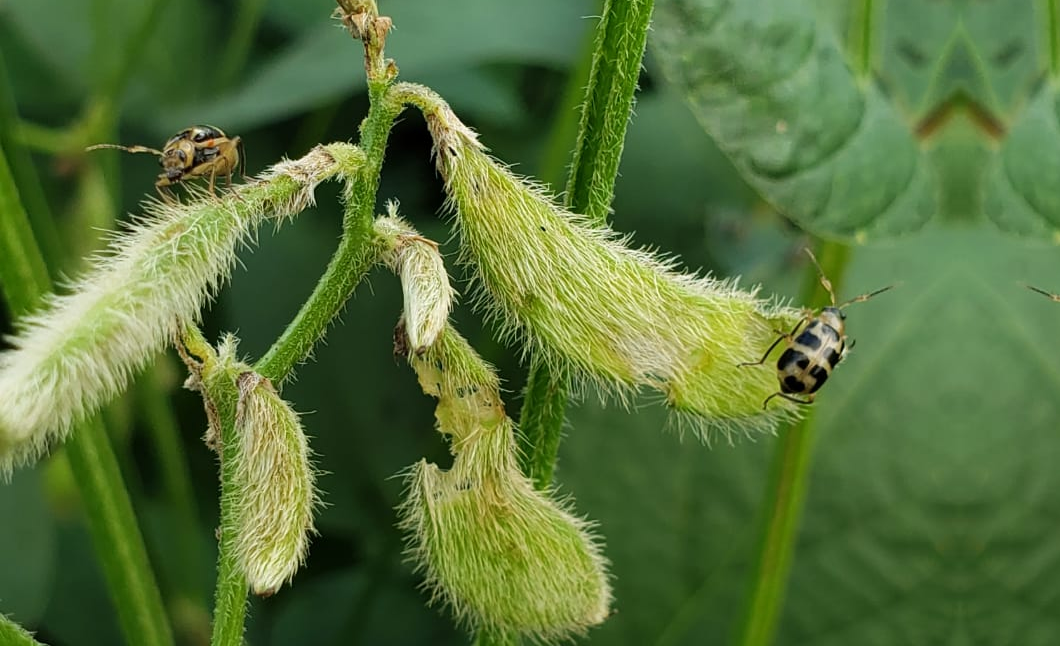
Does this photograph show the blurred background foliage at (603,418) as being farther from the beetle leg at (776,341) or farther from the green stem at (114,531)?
the beetle leg at (776,341)

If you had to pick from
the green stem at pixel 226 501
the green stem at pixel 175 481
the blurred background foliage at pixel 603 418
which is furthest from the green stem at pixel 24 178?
the green stem at pixel 226 501

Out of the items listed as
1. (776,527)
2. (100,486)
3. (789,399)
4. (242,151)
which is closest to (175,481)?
(242,151)

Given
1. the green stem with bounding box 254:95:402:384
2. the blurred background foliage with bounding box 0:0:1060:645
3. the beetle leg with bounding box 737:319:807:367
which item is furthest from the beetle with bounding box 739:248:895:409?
the blurred background foliage with bounding box 0:0:1060:645

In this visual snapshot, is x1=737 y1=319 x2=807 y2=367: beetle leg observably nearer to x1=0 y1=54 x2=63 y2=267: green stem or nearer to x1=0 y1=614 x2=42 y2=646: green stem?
x1=0 y1=614 x2=42 y2=646: green stem

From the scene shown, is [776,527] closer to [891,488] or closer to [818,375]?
[818,375]

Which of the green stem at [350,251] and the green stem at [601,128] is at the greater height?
the green stem at [601,128]
